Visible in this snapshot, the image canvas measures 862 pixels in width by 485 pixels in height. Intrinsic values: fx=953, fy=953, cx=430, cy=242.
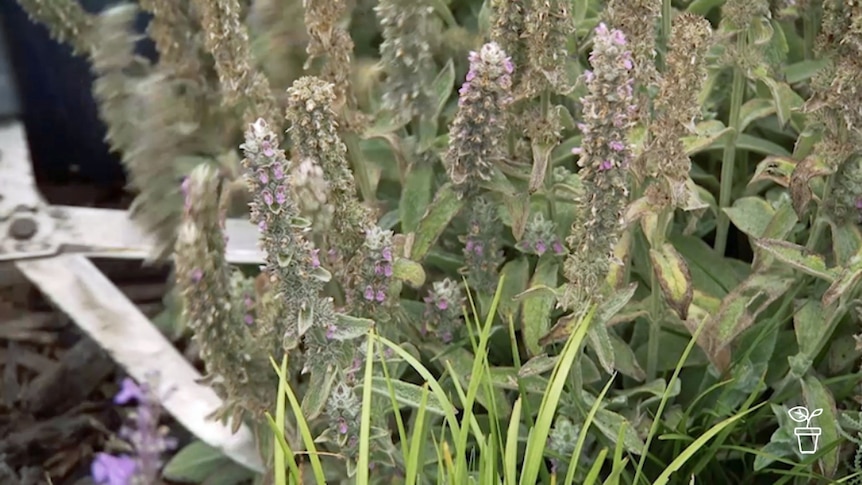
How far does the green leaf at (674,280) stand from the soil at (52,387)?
939mm

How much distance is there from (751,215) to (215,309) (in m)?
0.78

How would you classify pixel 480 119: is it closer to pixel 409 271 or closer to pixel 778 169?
pixel 409 271

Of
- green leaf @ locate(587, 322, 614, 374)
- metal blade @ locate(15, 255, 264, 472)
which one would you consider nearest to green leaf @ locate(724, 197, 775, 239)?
green leaf @ locate(587, 322, 614, 374)

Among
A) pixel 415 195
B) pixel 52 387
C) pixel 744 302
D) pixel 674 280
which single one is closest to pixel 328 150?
pixel 415 195

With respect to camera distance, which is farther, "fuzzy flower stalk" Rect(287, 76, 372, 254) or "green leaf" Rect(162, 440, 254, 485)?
"green leaf" Rect(162, 440, 254, 485)

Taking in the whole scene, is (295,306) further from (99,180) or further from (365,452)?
(99,180)

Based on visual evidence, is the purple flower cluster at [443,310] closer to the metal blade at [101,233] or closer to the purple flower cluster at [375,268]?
the purple flower cluster at [375,268]

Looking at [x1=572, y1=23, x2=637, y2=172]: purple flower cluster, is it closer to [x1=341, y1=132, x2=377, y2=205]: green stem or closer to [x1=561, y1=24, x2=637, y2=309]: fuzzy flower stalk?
[x1=561, y1=24, x2=637, y2=309]: fuzzy flower stalk

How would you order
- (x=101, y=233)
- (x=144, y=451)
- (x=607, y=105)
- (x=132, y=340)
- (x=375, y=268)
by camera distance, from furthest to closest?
(x=101, y=233) → (x=132, y=340) → (x=375, y=268) → (x=607, y=105) → (x=144, y=451)

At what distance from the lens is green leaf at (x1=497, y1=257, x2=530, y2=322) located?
4.53 feet

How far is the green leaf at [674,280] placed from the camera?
1.22 metres

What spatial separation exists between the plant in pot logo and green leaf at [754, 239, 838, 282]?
0.18 metres

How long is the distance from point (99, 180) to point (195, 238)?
4.31 feet

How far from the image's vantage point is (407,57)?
130 centimetres
